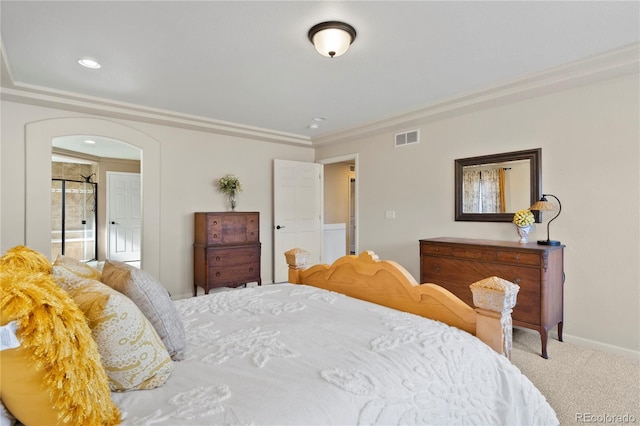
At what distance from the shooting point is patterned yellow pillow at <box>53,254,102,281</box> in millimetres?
1345

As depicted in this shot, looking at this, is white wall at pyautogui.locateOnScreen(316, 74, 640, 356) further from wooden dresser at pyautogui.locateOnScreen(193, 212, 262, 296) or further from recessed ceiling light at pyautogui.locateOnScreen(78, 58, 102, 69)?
recessed ceiling light at pyautogui.locateOnScreen(78, 58, 102, 69)

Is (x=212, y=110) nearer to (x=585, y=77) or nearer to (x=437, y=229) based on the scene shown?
(x=437, y=229)

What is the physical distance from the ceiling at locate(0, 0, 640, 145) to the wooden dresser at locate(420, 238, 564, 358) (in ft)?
5.08

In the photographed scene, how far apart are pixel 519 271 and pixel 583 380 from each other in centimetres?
87

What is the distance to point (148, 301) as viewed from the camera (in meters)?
1.26

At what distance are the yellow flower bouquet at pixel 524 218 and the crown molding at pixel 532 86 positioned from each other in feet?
3.73

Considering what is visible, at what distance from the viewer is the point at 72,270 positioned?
142 centimetres

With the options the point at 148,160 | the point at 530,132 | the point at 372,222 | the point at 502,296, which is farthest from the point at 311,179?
the point at 502,296

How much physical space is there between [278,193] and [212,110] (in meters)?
1.70

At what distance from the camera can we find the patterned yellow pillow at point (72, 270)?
4.41ft

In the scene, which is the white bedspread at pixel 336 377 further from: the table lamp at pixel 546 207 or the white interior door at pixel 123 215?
the white interior door at pixel 123 215

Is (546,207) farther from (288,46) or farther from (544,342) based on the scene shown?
(288,46)

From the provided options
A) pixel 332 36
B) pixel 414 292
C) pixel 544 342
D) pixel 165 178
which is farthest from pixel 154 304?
pixel 165 178

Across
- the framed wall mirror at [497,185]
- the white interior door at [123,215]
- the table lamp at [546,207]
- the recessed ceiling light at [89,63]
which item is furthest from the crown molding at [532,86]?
the white interior door at [123,215]
